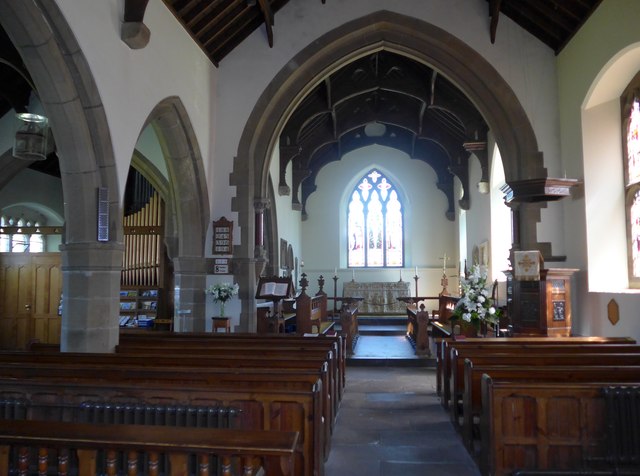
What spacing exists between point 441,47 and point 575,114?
6.52ft

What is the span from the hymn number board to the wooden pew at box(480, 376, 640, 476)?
204 inches

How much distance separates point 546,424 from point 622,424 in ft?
1.22

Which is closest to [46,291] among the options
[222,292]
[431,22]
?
[222,292]

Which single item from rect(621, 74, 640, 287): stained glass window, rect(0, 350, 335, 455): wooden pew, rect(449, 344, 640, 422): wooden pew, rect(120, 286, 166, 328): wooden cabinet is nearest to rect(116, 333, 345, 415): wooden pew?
rect(0, 350, 335, 455): wooden pew

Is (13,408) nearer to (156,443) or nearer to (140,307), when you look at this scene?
(156,443)

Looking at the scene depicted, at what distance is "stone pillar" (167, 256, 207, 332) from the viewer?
7488 millimetres

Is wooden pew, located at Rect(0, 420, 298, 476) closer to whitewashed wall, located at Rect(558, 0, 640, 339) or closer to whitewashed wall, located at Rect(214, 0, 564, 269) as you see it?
whitewashed wall, located at Rect(558, 0, 640, 339)

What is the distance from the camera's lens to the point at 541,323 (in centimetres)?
621

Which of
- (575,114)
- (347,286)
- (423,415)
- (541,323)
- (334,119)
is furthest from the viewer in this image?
(347,286)

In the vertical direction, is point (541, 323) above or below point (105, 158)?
below

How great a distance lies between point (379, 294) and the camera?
14.5 meters

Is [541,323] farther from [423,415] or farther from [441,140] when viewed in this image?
[441,140]

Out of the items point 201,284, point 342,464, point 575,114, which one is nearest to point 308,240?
point 201,284

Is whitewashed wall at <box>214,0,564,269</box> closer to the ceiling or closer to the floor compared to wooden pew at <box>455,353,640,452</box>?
closer to the ceiling
